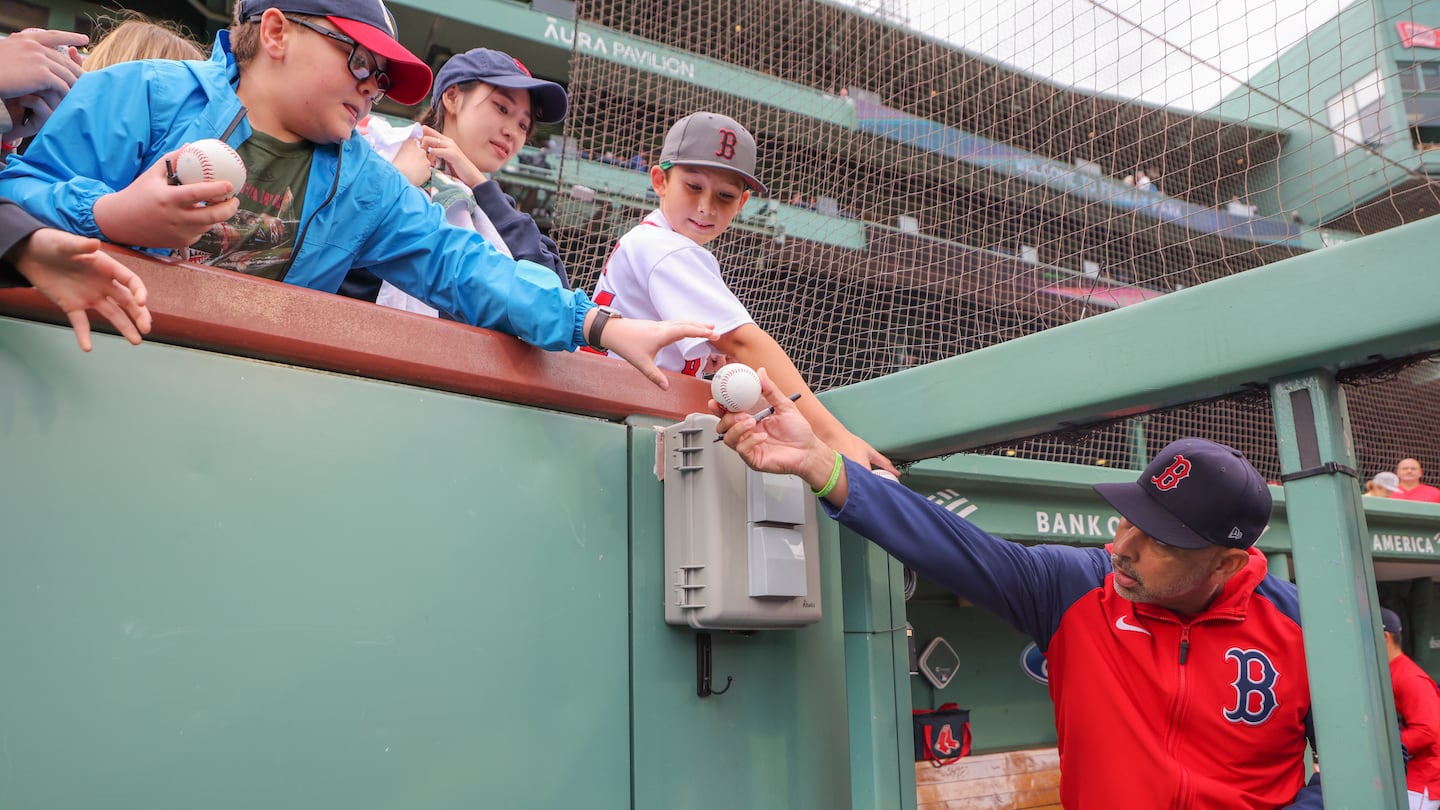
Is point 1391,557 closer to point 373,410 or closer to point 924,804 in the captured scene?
point 924,804

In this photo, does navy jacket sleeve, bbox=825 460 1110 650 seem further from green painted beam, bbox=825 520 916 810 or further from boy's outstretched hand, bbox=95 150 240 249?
boy's outstretched hand, bbox=95 150 240 249

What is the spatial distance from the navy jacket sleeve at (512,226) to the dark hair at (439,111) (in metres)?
0.25

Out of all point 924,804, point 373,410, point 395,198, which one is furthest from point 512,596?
point 924,804

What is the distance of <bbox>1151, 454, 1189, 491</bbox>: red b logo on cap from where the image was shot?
6.77 feet

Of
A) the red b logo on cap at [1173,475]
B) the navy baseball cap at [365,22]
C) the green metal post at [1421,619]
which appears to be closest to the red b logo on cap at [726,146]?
the navy baseball cap at [365,22]

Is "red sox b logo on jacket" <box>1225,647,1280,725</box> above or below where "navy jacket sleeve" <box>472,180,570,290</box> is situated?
below

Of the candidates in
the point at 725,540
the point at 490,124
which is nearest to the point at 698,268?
the point at 725,540

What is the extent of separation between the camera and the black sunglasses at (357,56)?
1.72 m

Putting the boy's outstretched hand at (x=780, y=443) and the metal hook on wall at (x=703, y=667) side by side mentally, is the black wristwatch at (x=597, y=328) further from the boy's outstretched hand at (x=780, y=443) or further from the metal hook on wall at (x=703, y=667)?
the metal hook on wall at (x=703, y=667)

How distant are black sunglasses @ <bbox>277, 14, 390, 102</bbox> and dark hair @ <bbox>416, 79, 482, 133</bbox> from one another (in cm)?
97

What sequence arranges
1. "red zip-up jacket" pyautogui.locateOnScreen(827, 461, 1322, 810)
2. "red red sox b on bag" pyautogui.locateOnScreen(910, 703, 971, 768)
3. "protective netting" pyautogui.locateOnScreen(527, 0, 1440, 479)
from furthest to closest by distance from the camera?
1. "protective netting" pyautogui.locateOnScreen(527, 0, 1440, 479)
2. "red red sox b on bag" pyautogui.locateOnScreen(910, 703, 971, 768)
3. "red zip-up jacket" pyautogui.locateOnScreen(827, 461, 1322, 810)

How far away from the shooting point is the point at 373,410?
1.68m

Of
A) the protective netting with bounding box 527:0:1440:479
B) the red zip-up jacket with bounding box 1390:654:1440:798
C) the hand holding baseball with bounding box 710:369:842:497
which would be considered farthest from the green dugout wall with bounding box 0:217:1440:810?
the red zip-up jacket with bounding box 1390:654:1440:798

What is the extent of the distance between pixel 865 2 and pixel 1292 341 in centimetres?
435
